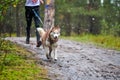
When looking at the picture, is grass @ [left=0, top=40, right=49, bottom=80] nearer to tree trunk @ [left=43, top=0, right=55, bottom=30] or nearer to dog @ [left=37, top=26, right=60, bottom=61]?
dog @ [left=37, top=26, right=60, bottom=61]

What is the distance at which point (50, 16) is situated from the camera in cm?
1366

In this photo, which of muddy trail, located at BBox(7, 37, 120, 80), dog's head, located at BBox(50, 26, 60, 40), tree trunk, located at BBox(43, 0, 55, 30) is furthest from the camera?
tree trunk, located at BBox(43, 0, 55, 30)

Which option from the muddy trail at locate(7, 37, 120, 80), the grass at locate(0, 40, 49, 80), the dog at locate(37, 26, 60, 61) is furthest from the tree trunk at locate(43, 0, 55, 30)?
the grass at locate(0, 40, 49, 80)

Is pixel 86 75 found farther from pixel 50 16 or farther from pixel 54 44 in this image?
pixel 50 16

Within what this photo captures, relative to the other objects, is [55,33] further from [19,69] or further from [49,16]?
[49,16]

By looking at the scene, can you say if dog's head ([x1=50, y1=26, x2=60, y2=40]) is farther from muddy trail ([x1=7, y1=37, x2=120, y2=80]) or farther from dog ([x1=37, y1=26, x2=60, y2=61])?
muddy trail ([x1=7, y1=37, x2=120, y2=80])

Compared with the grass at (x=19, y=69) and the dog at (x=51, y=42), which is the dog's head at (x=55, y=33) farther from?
the grass at (x=19, y=69)

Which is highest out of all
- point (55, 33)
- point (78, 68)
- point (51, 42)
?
point (55, 33)

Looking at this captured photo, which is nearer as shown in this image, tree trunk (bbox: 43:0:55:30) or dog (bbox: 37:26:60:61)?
dog (bbox: 37:26:60:61)

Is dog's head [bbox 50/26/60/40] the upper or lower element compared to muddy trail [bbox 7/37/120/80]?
upper

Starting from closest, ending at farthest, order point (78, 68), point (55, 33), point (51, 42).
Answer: point (78, 68)
point (55, 33)
point (51, 42)

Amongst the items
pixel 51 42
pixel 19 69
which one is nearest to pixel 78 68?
pixel 51 42

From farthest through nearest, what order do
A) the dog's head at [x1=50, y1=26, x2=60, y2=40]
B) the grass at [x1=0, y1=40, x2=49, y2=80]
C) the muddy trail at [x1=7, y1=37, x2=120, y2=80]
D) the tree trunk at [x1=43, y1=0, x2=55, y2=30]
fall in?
the tree trunk at [x1=43, y1=0, x2=55, y2=30]
the dog's head at [x1=50, y1=26, x2=60, y2=40]
the muddy trail at [x1=7, y1=37, x2=120, y2=80]
the grass at [x1=0, y1=40, x2=49, y2=80]

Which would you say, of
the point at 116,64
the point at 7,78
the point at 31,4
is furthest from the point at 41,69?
the point at 31,4
